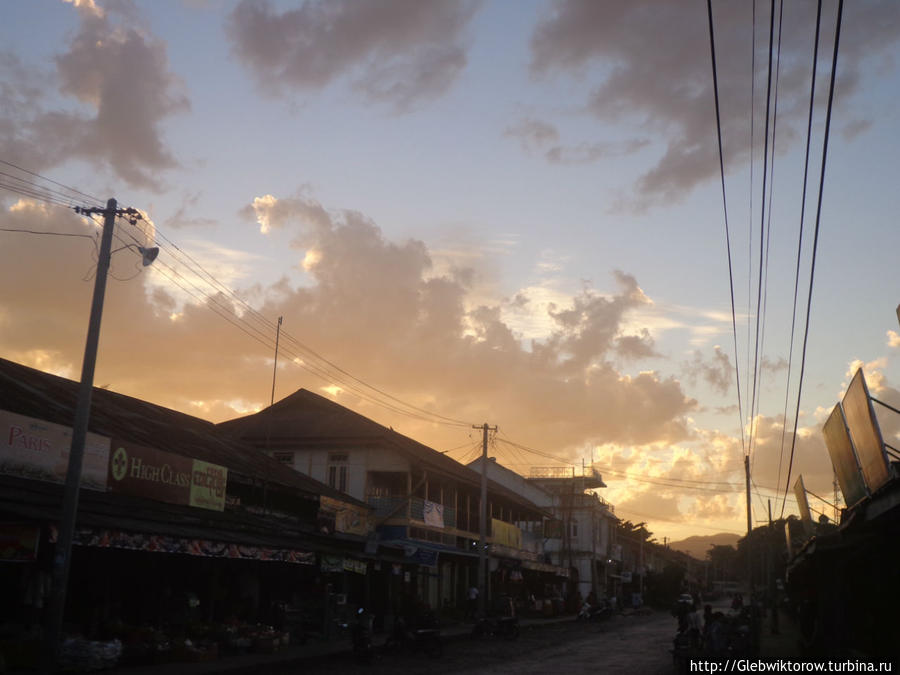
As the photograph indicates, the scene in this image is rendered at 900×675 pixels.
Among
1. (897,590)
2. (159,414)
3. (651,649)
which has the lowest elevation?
(651,649)

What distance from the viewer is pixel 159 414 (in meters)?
29.9

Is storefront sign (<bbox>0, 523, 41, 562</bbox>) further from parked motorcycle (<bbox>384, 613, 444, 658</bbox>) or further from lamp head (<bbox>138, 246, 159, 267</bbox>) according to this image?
parked motorcycle (<bbox>384, 613, 444, 658</bbox>)

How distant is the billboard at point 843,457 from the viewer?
1392 cm

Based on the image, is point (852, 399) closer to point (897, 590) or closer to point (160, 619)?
point (897, 590)

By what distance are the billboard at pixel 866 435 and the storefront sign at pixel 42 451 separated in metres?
14.6

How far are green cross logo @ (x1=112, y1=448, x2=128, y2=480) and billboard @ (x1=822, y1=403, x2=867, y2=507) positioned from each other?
51.0 ft

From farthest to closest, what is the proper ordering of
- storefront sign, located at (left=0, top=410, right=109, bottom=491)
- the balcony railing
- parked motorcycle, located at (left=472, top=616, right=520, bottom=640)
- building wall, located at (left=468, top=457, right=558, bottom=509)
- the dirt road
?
building wall, located at (left=468, top=457, right=558, bottom=509) < the balcony railing < parked motorcycle, located at (left=472, top=616, right=520, bottom=640) < the dirt road < storefront sign, located at (left=0, top=410, right=109, bottom=491)

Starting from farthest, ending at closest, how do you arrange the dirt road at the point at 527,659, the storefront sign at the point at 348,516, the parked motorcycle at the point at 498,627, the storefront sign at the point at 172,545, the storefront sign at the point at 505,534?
the storefront sign at the point at 505,534, the parked motorcycle at the point at 498,627, the storefront sign at the point at 348,516, the dirt road at the point at 527,659, the storefront sign at the point at 172,545

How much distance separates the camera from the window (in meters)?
38.9

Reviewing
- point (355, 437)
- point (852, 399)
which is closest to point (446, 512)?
point (355, 437)

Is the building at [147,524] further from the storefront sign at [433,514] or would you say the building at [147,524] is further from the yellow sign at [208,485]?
the storefront sign at [433,514]

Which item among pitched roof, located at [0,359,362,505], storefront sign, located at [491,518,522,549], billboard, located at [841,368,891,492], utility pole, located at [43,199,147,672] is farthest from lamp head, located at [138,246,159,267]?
storefront sign, located at [491,518,522,549]

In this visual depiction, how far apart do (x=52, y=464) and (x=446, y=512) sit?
24731 millimetres

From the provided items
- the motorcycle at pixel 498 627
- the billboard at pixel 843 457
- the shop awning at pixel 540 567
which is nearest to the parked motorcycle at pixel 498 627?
the motorcycle at pixel 498 627
